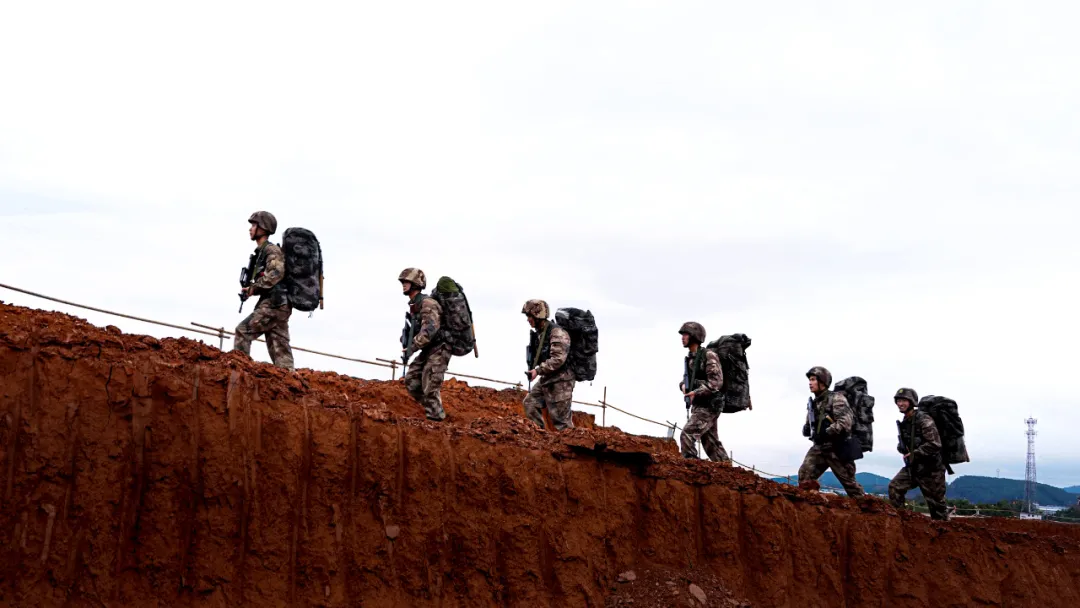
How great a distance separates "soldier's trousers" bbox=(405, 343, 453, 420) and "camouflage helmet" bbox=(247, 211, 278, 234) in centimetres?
271

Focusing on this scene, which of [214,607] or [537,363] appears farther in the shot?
[537,363]

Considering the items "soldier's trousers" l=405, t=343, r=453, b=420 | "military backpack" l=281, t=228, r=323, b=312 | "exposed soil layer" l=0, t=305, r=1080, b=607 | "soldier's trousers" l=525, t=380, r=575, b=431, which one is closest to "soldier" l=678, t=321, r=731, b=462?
"exposed soil layer" l=0, t=305, r=1080, b=607

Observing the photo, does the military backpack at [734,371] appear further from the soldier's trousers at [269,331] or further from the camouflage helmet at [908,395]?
the soldier's trousers at [269,331]

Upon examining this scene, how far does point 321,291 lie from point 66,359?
4554mm

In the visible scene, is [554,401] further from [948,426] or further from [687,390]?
[948,426]

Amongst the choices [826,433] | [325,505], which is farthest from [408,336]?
[826,433]

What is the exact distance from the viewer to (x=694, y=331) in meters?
14.9

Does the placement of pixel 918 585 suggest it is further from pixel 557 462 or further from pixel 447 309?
pixel 447 309

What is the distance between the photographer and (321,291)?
13789mm

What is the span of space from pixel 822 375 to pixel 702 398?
7.06 feet

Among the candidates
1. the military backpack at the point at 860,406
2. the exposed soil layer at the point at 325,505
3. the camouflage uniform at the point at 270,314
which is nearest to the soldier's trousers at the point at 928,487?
the military backpack at the point at 860,406

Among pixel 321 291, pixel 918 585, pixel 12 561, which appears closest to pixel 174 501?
pixel 12 561

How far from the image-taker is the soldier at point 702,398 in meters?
14.4

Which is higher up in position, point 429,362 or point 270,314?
point 270,314
